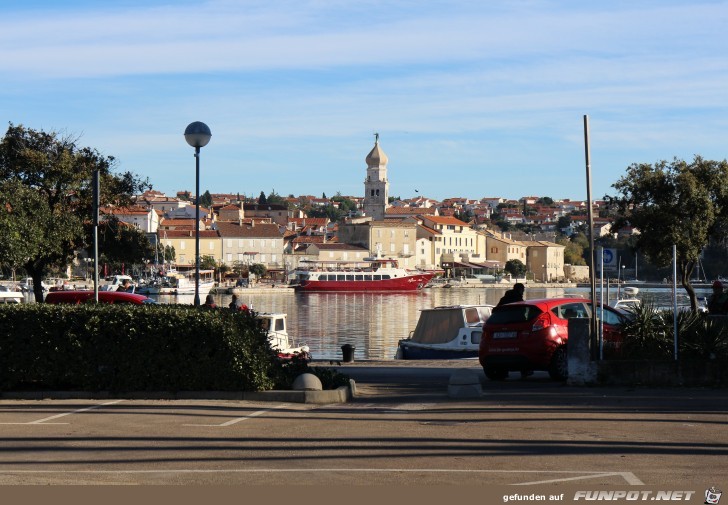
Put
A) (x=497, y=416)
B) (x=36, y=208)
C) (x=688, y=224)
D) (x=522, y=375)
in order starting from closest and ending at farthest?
(x=497, y=416), (x=522, y=375), (x=688, y=224), (x=36, y=208)

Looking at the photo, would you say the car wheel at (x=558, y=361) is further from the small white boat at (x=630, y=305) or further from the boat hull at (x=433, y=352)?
the boat hull at (x=433, y=352)

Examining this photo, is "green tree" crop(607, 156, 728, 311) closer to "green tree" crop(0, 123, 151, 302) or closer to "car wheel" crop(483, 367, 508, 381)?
"car wheel" crop(483, 367, 508, 381)

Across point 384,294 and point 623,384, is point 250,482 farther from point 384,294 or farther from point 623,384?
point 384,294

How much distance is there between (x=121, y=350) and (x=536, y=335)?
730cm

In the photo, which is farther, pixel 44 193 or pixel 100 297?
pixel 44 193

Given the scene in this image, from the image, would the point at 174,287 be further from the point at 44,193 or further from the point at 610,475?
the point at 610,475

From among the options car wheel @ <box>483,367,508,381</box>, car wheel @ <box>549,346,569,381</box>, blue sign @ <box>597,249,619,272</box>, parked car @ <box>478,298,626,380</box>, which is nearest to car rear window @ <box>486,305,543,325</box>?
parked car @ <box>478,298,626,380</box>

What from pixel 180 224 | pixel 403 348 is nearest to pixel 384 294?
pixel 180 224

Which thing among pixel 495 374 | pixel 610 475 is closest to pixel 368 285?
pixel 495 374

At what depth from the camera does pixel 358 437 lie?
1219 centimetres

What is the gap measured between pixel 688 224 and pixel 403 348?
10850mm

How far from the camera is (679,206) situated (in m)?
31.7

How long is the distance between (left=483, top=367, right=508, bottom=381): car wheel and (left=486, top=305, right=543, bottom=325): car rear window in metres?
0.94

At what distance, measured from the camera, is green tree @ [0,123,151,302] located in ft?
112
